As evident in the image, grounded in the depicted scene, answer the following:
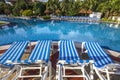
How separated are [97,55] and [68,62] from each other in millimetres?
1972

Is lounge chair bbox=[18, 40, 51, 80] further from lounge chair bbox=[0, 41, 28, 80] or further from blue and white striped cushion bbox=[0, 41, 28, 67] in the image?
blue and white striped cushion bbox=[0, 41, 28, 67]

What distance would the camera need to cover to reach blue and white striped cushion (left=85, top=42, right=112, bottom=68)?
6144 mm

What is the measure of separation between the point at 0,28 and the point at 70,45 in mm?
14074

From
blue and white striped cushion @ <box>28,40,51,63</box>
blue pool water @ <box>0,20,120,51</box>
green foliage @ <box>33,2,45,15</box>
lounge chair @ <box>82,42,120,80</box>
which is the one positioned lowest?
blue pool water @ <box>0,20,120,51</box>

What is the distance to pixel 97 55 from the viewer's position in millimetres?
7020

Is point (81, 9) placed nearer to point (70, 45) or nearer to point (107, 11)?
point (107, 11)

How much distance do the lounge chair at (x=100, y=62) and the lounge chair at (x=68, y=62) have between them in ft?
1.65

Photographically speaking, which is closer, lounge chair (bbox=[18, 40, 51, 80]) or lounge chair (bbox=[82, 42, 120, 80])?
lounge chair (bbox=[82, 42, 120, 80])

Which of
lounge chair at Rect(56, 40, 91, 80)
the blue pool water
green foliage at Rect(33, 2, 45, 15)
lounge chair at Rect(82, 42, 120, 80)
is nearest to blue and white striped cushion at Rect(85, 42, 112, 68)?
lounge chair at Rect(82, 42, 120, 80)

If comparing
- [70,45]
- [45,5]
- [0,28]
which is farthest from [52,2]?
[70,45]

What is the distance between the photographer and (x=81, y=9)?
33.2 m

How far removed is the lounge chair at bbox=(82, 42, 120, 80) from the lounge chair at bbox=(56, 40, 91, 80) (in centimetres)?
50

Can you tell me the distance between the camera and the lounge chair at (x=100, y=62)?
5.34 meters

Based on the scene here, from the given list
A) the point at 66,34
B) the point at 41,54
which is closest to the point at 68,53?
the point at 41,54
